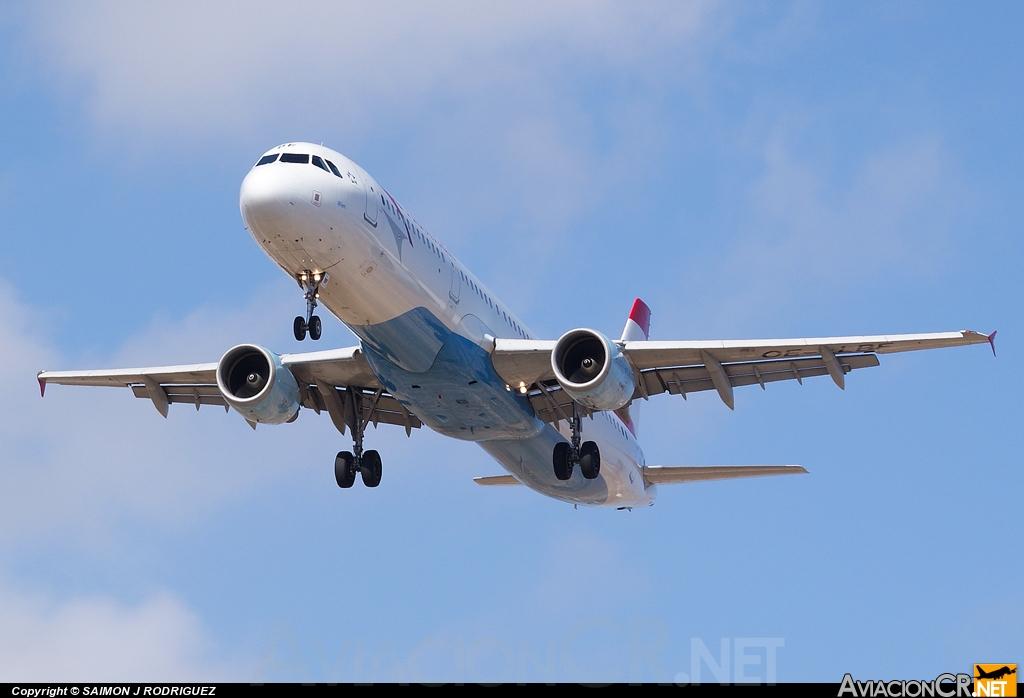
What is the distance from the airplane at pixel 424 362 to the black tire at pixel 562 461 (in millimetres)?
37

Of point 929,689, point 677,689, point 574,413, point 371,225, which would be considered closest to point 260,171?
point 371,225

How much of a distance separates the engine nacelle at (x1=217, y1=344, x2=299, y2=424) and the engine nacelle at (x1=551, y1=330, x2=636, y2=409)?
20.0ft

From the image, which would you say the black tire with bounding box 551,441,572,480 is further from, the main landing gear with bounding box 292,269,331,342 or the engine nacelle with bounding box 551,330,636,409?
the main landing gear with bounding box 292,269,331,342

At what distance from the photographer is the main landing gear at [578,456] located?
3033 cm

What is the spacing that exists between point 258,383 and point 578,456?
7.44 m

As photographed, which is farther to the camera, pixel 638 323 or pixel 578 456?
pixel 638 323

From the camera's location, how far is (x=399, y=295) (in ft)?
85.0

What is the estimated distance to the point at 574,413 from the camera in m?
30.3

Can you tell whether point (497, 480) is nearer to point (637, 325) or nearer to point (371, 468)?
point (371, 468)

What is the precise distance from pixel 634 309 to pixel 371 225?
19.1m

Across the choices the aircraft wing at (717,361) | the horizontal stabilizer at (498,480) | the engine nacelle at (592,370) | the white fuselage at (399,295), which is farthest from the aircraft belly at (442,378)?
the horizontal stabilizer at (498,480)

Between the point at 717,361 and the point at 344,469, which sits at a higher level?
the point at 717,361

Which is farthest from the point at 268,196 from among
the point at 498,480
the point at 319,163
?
the point at 498,480

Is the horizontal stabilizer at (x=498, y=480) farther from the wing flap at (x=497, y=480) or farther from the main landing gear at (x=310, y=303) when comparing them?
the main landing gear at (x=310, y=303)
